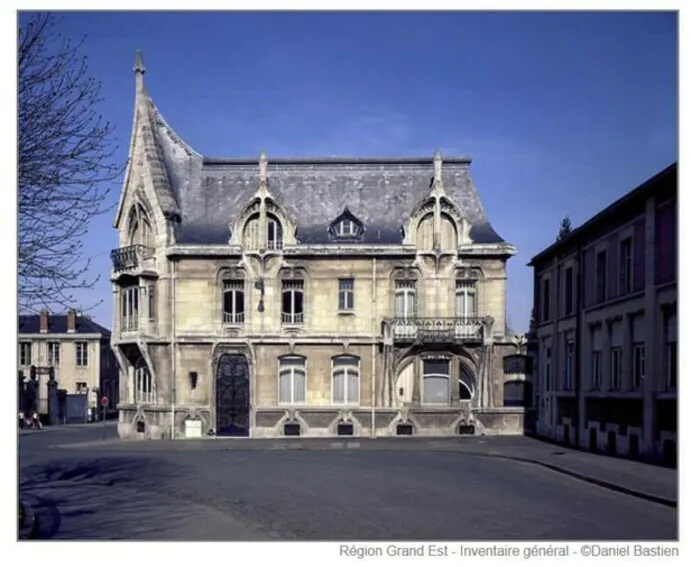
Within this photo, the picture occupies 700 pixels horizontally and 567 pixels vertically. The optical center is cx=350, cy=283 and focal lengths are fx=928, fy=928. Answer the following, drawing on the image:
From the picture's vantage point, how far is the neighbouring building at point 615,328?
12531 millimetres

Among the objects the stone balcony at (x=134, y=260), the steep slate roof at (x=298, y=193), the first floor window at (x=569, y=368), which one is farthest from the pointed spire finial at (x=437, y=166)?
the stone balcony at (x=134, y=260)

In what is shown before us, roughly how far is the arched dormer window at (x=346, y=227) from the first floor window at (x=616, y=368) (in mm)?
11218

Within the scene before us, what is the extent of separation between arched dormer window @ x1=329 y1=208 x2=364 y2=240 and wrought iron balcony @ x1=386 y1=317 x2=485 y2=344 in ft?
9.09

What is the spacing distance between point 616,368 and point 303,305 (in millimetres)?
12990

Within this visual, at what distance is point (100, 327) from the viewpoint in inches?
874

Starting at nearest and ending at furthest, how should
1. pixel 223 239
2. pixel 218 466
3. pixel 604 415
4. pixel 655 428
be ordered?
pixel 655 428
pixel 604 415
pixel 218 466
pixel 223 239

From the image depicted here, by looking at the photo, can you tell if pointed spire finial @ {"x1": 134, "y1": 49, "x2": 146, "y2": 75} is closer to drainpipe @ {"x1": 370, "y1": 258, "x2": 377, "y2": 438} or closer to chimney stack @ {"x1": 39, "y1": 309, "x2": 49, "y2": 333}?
chimney stack @ {"x1": 39, "y1": 309, "x2": 49, "y2": 333}

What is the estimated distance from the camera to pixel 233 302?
1113 inches

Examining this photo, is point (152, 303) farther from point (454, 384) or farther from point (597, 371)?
point (597, 371)

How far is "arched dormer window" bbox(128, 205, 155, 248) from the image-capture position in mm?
24562
